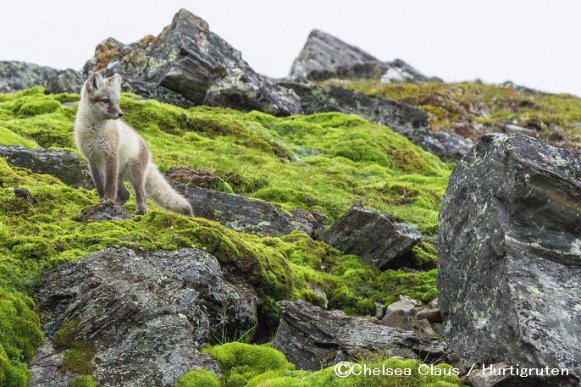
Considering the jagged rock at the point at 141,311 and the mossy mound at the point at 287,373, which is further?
the jagged rock at the point at 141,311

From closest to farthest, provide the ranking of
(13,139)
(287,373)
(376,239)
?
(287,373) → (376,239) → (13,139)

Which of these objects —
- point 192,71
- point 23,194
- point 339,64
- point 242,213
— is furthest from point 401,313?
point 339,64

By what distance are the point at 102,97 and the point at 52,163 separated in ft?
11.4

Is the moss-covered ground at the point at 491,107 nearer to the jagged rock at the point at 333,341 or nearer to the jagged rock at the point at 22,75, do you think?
the jagged rock at the point at 22,75

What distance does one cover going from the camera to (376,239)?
→ 13969 millimetres

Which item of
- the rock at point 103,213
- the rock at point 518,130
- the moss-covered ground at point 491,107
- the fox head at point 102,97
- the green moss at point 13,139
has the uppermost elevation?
the moss-covered ground at point 491,107

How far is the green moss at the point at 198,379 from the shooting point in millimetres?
8133

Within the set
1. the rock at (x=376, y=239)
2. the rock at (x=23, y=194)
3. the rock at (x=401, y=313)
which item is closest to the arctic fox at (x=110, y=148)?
the rock at (x=23, y=194)

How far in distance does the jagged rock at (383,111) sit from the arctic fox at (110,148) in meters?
21.5

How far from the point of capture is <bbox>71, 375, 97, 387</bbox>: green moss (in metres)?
7.94

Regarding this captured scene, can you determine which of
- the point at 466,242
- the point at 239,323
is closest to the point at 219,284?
the point at 239,323

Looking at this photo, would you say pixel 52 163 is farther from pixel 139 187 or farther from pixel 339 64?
pixel 339 64

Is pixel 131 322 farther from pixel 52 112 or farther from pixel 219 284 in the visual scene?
pixel 52 112

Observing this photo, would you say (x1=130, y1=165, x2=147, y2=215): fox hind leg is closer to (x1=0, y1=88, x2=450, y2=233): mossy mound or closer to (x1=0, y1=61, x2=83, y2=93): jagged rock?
(x1=0, y1=88, x2=450, y2=233): mossy mound
